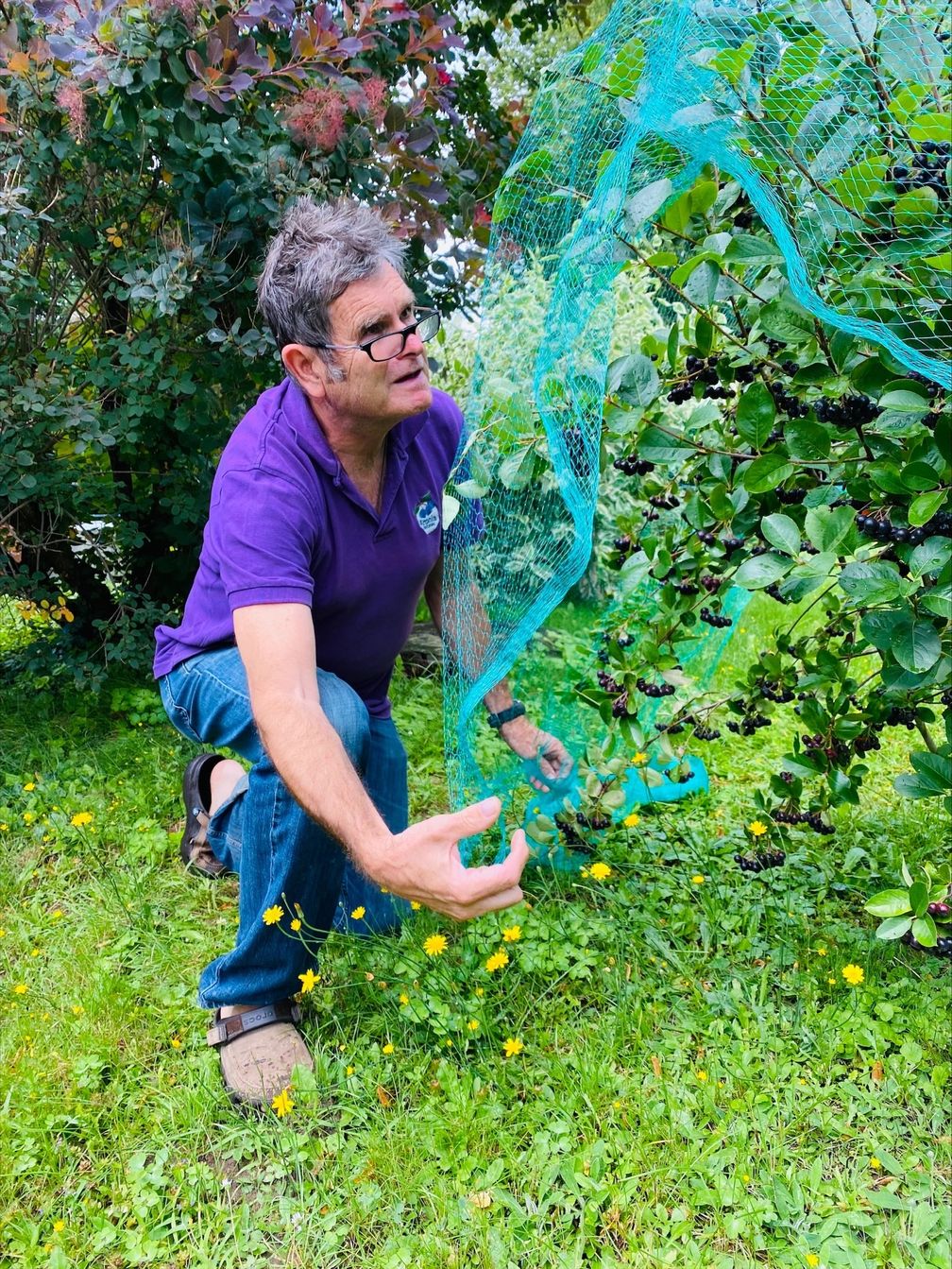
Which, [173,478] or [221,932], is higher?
[173,478]

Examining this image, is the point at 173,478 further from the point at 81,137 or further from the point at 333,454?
the point at 333,454

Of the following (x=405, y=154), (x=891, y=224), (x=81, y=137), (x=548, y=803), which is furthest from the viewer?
(x=405, y=154)

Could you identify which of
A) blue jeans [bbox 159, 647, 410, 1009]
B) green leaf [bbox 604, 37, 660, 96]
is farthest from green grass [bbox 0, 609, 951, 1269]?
green leaf [bbox 604, 37, 660, 96]

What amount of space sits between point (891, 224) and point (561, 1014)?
1446 mm

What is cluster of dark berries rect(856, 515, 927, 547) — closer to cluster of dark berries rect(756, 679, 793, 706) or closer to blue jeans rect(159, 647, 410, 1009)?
cluster of dark berries rect(756, 679, 793, 706)

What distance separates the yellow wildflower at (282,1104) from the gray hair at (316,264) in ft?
4.40

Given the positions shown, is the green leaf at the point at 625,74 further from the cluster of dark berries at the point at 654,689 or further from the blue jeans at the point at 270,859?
the blue jeans at the point at 270,859

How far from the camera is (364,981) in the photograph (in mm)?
2004

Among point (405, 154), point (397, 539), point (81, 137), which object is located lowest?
point (397, 539)

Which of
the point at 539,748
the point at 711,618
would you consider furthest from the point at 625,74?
the point at 539,748

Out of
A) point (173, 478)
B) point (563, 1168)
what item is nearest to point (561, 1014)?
point (563, 1168)

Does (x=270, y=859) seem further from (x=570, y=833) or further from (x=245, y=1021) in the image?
(x=570, y=833)

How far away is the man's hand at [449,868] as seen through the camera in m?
1.42

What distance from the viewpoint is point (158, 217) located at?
2.91m
